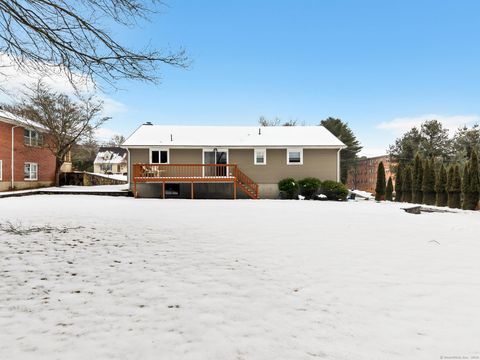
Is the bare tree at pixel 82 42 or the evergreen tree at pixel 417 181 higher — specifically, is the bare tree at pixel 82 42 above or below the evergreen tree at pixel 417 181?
above

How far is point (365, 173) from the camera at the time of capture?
5050 cm

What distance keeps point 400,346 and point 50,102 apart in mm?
27013

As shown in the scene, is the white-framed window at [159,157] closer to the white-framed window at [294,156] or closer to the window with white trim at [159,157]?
the window with white trim at [159,157]

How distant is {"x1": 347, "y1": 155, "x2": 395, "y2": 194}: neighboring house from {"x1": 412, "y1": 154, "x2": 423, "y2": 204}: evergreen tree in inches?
1036

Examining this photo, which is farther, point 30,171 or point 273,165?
point 30,171

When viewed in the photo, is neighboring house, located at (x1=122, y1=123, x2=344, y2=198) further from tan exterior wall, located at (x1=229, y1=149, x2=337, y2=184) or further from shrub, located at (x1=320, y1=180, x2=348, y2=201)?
shrub, located at (x1=320, y1=180, x2=348, y2=201)

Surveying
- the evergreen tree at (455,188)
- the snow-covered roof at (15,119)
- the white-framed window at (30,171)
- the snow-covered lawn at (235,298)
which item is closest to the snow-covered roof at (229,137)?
the evergreen tree at (455,188)

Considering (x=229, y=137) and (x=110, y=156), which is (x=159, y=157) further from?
(x=110, y=156)

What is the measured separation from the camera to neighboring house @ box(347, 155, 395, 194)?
48.2 meters

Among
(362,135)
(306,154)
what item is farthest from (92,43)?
(362,135)

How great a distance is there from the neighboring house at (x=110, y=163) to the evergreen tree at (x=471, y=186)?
52653 millimetres

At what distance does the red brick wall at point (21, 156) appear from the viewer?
66.1ft

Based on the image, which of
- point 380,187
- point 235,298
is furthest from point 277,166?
point 235,298

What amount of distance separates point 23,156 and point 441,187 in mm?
31427
